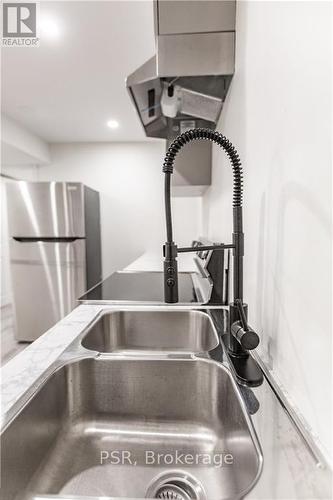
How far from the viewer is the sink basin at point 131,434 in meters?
0.45

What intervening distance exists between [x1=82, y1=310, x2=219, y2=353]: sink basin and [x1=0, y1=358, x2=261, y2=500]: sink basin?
0.97ft

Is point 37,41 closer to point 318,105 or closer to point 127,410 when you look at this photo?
point 318,105

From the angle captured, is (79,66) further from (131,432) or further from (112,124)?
(131,432)

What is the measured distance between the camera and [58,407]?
0.57 m

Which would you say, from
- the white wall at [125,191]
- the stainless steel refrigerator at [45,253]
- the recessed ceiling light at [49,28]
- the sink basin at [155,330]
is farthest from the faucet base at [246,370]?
the white wall at [125,191]

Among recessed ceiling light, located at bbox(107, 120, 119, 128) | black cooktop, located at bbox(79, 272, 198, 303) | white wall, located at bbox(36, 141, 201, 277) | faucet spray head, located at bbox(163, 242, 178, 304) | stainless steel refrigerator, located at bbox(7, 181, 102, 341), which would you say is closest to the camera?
faucet spray head, located at bbox(163, 242, 178, 304)

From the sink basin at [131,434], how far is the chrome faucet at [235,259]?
0.17ft

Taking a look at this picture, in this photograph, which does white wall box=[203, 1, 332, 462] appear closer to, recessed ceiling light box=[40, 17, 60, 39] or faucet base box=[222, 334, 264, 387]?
faucet base box=[222, 334, 264, 387]

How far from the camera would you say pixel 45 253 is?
2.49 meters

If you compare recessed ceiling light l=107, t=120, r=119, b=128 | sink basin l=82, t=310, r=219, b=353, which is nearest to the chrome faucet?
sink basin l=82, t=310, r=219, b=353

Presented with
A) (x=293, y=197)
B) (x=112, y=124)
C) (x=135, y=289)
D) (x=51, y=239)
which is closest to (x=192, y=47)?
(x=293, y=197)

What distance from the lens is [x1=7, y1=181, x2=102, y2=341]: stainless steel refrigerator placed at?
2.46m

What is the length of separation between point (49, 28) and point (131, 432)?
81.8 inches

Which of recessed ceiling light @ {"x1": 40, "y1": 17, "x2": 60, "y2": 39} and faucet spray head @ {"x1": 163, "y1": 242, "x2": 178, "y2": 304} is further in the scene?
recessed ceiling light @ {"x1": 40, "y1": 17, "x2": 60, "y2": 39}
